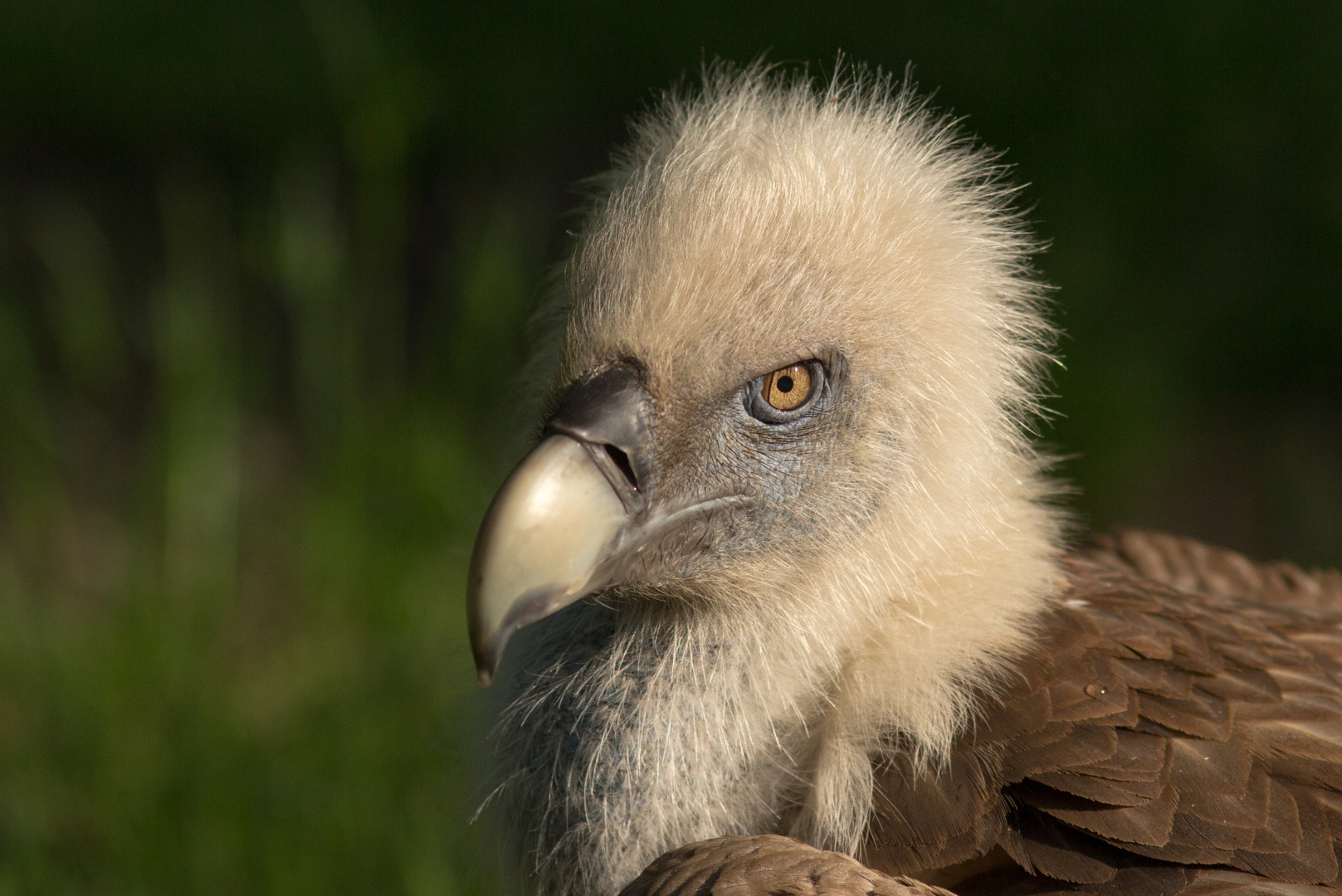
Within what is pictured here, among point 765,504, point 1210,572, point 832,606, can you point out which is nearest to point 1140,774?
point 832,606

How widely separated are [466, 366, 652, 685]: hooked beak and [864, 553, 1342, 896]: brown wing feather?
1.79 ft

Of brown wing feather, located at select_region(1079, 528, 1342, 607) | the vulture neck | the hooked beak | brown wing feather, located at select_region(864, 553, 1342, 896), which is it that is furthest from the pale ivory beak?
brown wing feather, located at select_region(1079, 528, 1342, 607)

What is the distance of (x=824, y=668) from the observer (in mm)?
2094

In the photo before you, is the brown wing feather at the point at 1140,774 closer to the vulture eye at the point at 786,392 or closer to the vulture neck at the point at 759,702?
the vulture neck at the point at 759,702

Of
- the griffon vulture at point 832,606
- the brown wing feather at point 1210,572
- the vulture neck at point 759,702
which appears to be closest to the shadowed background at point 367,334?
the vulture neck at point 759,702

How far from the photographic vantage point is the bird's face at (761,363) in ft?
6.53

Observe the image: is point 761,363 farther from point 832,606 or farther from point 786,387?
point 832,606

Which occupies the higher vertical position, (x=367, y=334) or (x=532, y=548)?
(x=367, y=334)

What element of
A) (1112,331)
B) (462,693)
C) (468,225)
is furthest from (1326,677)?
(468,225)

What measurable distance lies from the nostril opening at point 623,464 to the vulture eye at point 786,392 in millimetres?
212

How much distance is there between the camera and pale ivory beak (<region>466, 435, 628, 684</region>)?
70.4 inches

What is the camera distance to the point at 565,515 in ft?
6.04

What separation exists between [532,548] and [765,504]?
17.1 inches

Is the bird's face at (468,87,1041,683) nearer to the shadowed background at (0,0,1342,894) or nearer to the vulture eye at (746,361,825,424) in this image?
the vulture eye at (746,361,825,424)
